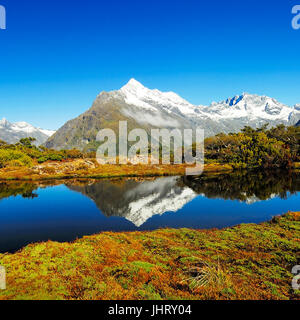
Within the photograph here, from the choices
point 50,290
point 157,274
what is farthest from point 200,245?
point 50,290

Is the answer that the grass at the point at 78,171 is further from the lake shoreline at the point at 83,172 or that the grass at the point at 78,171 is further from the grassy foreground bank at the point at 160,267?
the grassy foreground bank at the point at 160,267

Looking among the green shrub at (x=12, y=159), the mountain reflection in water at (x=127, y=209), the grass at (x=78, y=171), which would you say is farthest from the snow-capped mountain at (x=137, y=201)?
the green shrub at (x=12, y=159)

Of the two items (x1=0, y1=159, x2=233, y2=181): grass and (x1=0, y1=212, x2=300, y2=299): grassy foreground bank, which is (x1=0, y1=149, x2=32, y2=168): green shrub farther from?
(x1=0, y1=212, x2=300, y2=299): grassy foreground bank

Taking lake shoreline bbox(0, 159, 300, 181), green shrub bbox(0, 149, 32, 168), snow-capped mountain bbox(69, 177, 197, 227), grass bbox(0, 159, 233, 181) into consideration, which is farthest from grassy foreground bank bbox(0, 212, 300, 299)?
green shrub bbox(0, 149, 32, 168)

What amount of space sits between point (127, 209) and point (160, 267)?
98.2 feet

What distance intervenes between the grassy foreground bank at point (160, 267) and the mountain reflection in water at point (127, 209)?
30.8 ft

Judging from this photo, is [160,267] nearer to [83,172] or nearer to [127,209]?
[127,209]

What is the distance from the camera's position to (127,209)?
47469mm

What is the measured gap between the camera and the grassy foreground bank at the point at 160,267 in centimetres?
1432

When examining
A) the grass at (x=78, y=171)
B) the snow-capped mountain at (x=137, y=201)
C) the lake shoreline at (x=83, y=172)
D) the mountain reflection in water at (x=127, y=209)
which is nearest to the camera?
the mountain reflection in water at (x=127, y=209)

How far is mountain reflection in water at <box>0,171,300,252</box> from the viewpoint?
35125mm

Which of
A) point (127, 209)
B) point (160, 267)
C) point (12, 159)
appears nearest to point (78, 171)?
point (12, 159)

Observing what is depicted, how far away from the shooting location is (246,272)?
1756 cm

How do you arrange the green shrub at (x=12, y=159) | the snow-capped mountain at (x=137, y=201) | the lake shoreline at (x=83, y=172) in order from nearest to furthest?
the snow-capped mountain at (x=137, y=201), the lake shoreline at (x=83, y=172), the green shrub at (x=12, y=159)
